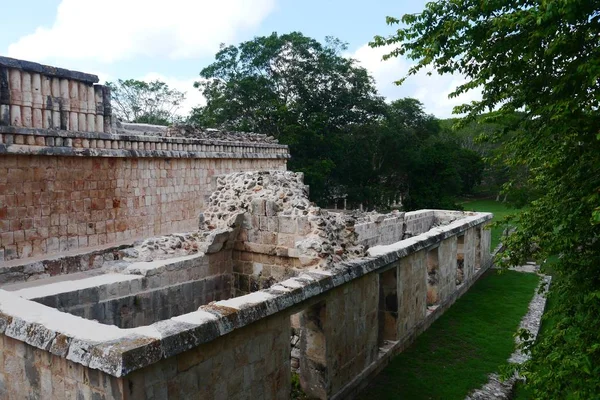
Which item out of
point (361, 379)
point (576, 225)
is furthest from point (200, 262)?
point (576, 225)

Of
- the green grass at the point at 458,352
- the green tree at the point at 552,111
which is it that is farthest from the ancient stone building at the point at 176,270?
the green tree at the point at 552,111

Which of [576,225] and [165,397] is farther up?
[576,225]

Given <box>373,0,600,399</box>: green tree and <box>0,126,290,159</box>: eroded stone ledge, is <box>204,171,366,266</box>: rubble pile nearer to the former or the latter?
<box>373,0,600,399</box>: green tree

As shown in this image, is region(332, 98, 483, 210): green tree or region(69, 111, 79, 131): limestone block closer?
region(69, 111, 79, 131): limestone block

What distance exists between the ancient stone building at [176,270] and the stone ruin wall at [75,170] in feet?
0.11

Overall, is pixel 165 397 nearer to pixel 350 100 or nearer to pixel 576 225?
pixel 576 225

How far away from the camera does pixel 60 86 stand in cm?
995

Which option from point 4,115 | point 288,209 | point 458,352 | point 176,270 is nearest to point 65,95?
point 4,115

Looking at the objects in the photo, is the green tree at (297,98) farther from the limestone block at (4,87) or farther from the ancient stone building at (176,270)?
the limestone block at (4,87)

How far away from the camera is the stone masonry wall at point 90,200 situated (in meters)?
9.33

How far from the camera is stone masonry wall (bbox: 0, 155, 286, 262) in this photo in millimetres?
9328

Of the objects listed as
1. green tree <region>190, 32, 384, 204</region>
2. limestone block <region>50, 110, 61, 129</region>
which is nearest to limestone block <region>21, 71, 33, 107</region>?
limestone block <region>50, 110, 61, 129</region>

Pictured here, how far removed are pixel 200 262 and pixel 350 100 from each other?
24.3 meters

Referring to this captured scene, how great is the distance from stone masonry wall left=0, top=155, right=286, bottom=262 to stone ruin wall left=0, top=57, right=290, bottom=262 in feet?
0.07
